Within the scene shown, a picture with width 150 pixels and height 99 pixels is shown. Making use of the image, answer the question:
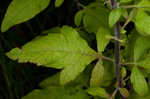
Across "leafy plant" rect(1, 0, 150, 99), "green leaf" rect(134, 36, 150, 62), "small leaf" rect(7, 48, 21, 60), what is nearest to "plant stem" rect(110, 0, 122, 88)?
"leafy plant" rect(1, 0, 150, 99)

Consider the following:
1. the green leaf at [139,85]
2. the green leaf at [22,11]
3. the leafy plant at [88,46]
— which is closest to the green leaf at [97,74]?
the leafy plant at [88,46]

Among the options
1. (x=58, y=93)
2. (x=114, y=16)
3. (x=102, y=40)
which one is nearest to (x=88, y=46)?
(x=102, y=40)

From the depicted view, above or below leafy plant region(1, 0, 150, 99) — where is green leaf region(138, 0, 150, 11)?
above

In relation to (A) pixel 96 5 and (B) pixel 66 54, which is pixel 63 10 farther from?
(B) pixel 66 54

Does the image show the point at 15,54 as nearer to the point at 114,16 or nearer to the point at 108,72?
the point at 114,16

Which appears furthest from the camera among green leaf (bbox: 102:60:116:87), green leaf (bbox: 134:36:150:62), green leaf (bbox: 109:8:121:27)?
green leaf (bbox: 102:60:116:87)

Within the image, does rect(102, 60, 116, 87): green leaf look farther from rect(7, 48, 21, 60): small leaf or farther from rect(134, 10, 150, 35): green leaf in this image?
rect(7, 48, 21, 60): small leaf
